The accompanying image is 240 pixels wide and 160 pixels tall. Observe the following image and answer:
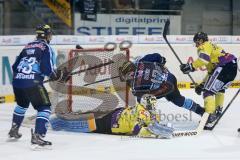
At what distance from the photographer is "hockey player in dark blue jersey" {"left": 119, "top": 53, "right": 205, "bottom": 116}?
21.2 ft

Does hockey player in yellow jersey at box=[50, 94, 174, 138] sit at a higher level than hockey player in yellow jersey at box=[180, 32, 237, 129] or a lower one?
lower

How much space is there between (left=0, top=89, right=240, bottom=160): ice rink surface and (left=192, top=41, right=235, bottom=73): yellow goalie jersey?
28.1 inches

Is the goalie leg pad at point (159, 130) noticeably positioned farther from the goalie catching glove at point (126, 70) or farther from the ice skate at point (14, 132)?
the ice skate at point (14, 132)

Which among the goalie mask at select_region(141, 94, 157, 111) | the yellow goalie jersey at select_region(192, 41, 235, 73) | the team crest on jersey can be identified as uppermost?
the team crest on jersey

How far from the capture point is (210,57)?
21.5ft

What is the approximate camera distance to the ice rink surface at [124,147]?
5.17 m

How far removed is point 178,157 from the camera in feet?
16.9

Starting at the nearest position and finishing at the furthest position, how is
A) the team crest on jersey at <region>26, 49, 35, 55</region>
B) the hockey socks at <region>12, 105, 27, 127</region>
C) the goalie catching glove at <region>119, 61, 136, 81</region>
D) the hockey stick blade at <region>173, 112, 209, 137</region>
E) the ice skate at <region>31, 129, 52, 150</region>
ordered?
the ice skate at <region>31, 129, 52, 150</region>, the team crest on jersey at <region>26, 49, 35, 55</region>, the hockey socks at <region>12, 105, 27, 127</region>, the hockey stick blade at <region>173, 112, 209, 137</region>, the goalie catching glove at <region>119, 61, 136, 81</region>

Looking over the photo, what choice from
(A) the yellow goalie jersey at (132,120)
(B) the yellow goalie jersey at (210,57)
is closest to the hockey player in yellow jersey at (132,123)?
(A) the yellow goalie jersey at (132,120)

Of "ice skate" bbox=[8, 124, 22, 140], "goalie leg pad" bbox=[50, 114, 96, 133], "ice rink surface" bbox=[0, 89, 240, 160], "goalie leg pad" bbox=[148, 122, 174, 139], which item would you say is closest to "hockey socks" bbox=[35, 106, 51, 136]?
"ice rink surface" bbox=[0, 89, 240, 160]

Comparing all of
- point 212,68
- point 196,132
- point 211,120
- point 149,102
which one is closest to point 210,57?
point 212,68

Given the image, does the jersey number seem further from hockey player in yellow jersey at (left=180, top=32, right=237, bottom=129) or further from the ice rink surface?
hockey player in yellow jersey at (left=180, top=32, right=237, bottom=129)

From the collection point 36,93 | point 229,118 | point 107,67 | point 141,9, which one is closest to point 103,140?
point 36,93

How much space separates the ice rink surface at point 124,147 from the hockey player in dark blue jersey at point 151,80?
58 cm
